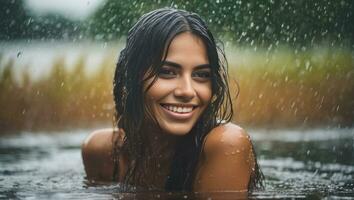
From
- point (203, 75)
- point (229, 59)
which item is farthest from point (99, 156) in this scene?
point (229, 59)

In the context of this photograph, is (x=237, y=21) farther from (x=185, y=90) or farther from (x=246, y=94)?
(x=185, y=90)

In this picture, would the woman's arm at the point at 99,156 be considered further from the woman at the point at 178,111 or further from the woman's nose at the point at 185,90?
the woman's nose at the point at 185,90

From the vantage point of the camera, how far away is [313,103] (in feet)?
29.4

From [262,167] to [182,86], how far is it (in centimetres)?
197

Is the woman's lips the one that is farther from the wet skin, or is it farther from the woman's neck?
the woman's neck

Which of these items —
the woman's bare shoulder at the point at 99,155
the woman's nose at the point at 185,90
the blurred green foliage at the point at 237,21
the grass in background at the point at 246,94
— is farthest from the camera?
the blurred green foliage at the point at 237,21

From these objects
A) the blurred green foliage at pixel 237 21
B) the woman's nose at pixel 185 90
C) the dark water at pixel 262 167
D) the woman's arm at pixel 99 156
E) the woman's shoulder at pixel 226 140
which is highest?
the blurred green foliage at pixel 237 21

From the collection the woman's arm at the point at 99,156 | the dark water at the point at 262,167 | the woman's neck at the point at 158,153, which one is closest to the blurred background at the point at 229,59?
the dark water at the point at 262,167

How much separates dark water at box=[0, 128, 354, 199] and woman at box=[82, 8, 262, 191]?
14 cm

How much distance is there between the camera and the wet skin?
287cm

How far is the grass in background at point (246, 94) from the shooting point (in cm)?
843

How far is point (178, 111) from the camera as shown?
2.88 meters

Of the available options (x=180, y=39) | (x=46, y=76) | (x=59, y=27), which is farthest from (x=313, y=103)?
(x=180, y=39)

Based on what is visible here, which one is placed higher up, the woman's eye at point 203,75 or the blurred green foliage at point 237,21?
the blurred green foliage at point 237,21
